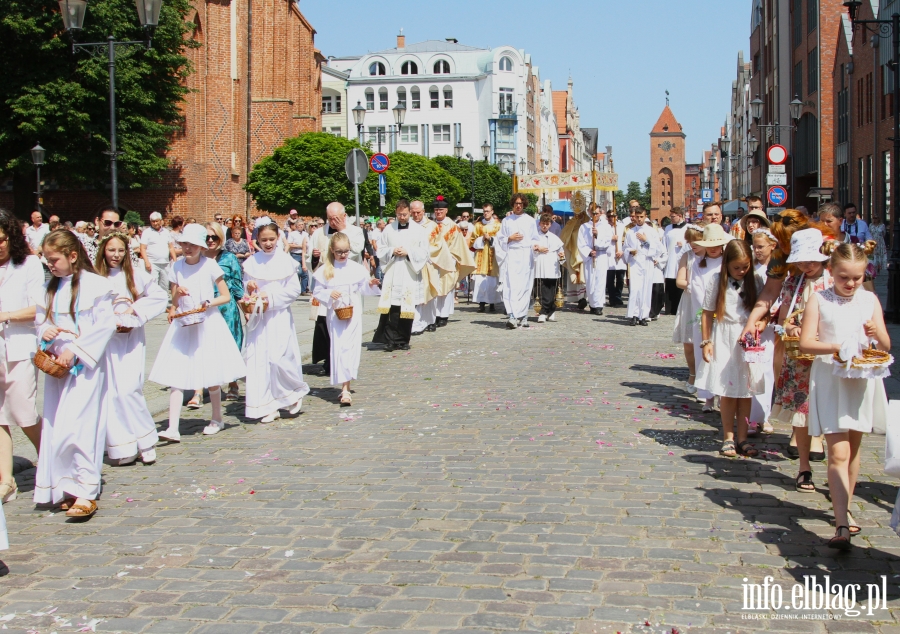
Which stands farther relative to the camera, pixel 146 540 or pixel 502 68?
pixel 502 68

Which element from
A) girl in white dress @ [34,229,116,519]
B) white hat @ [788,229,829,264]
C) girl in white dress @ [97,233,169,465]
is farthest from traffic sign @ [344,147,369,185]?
white hat @ [788,229,829,264]

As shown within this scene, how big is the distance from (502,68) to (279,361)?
103 m

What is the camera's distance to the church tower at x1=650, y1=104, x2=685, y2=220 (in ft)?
531

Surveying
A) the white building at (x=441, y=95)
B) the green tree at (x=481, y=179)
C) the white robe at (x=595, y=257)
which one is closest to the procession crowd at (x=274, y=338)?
the white robe at (x=595, y=257)

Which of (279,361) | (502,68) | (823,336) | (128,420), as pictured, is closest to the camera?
(823,336)

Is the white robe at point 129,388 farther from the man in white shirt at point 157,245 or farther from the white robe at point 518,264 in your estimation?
the man in white shirt at point 157,245

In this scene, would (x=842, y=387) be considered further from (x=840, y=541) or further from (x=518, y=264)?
(x=518, y=264)

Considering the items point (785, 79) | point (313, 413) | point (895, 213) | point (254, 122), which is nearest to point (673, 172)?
point (785, 79)

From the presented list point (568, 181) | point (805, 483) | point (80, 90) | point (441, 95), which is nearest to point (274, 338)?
point (805, 483)

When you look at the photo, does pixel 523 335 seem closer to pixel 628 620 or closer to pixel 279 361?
pixel 279 361

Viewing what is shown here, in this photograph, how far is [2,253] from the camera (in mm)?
6523

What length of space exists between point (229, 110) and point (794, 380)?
4116 cm

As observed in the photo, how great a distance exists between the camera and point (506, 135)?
110 metres

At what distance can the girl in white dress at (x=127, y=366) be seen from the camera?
7.38 meters
